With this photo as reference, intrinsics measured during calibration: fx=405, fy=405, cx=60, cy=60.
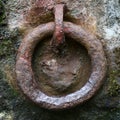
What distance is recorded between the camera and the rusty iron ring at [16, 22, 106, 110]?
4.52 ft

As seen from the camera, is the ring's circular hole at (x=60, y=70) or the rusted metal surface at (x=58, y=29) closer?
the rusted metal surface at (x=58, y=29)

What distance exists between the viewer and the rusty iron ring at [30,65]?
1.38m

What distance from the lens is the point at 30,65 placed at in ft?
4.56

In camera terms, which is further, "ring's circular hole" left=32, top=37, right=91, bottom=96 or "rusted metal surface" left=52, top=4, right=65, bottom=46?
"ring's circular hole" left=32, top=37, right=91, bottom=96

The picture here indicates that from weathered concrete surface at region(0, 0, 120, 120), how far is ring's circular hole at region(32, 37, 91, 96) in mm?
80

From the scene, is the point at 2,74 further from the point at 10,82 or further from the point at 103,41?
the point at 103,41

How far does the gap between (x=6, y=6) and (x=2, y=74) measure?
24cm

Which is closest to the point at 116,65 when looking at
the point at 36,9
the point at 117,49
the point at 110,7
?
the point at 117,49

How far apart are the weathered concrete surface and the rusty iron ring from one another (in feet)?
0.19

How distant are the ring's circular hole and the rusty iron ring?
5cm

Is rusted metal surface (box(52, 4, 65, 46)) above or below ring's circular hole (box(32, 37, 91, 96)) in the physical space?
above

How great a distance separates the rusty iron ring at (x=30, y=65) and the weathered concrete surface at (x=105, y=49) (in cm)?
6

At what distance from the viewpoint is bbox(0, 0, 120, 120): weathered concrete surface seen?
142 centimetres

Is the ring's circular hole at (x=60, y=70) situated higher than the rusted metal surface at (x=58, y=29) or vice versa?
the rusted metal surface at (x=58, y=29)
